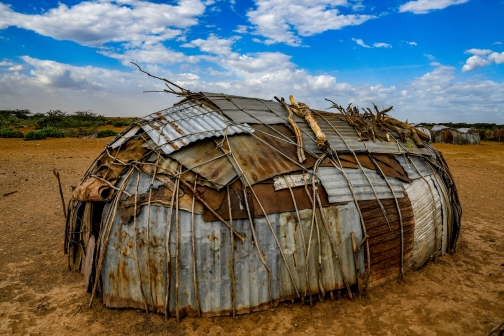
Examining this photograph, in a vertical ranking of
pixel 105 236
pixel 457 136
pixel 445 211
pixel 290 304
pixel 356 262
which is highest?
pixel 457 136

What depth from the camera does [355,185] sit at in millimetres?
5566

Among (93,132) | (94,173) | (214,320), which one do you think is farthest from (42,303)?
(93,132)

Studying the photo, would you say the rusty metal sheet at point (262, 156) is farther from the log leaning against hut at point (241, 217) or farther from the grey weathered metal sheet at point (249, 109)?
the grey weathered metal sheet at point (249, 109)

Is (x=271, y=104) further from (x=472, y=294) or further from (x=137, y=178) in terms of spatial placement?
(x=472, y=294)

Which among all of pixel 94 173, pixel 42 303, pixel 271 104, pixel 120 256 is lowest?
pixel 42 303

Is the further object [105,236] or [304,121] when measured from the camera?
[304,121]

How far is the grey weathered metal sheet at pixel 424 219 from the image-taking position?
603cm

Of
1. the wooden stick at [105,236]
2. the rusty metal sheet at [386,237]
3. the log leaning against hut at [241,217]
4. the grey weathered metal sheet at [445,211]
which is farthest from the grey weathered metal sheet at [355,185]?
the wooden stick at [105,236]

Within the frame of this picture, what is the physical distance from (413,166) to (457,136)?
27500 mm

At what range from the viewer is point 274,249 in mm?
4855

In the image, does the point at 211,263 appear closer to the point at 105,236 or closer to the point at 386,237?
the point at 105,236

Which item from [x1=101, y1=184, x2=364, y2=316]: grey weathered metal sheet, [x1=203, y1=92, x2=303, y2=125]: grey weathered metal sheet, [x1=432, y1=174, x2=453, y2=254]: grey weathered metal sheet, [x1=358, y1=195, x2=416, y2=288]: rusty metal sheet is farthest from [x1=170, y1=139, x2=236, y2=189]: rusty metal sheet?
[x1=432, y1=174, x2=453, y2=254]: grey weathered metal sheet

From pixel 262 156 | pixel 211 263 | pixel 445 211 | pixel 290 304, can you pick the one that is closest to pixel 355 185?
pixel 262 156

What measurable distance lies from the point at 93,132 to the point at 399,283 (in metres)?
26.8
